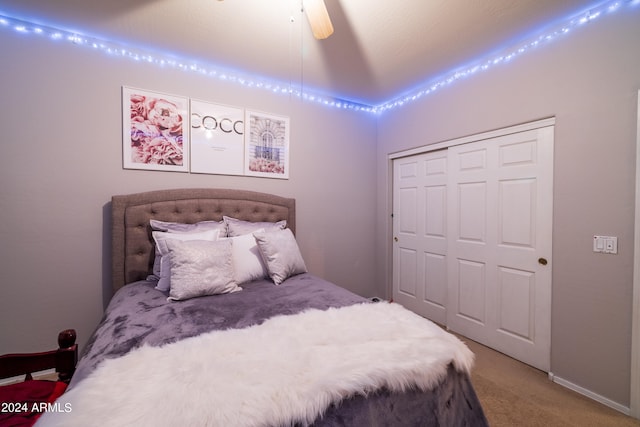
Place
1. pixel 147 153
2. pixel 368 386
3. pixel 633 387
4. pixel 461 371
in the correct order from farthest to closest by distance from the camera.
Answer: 1. pixel 147 153
2. pixel 633 387
3. pixel 461 371
4. pixel 368 386

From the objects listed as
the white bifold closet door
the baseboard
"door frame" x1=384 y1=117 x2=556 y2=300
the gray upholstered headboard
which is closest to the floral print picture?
the gray upholstered headboard

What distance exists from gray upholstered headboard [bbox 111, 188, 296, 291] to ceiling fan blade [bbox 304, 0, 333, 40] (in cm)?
158

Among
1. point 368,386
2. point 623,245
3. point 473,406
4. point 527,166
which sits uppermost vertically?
point 527,166

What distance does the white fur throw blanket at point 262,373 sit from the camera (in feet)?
2.32

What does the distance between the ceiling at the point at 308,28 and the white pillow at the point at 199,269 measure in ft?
5.15

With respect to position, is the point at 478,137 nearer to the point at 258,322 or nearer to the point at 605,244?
the point at 605,244

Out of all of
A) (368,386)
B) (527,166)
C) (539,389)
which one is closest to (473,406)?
(368,386)

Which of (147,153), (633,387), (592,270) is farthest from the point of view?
(147,153)

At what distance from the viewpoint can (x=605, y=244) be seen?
1755mm

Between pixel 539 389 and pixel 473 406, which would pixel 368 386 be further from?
pixel 539 389

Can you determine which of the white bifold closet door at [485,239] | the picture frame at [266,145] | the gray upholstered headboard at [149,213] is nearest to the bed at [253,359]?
the gray upholstered headboard at [149,213]

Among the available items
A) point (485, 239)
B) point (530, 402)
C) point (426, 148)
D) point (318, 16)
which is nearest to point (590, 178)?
point (485, 239)

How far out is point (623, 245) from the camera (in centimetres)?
168

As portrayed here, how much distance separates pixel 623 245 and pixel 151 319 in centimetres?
277
